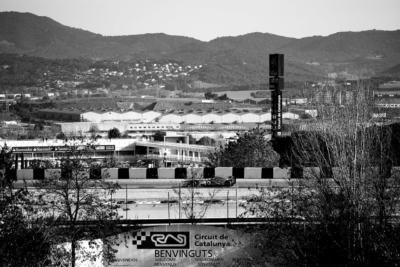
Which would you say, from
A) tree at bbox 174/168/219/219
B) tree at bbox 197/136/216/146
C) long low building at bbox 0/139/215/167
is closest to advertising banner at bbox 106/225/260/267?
tree at bbox 174/168/219/219

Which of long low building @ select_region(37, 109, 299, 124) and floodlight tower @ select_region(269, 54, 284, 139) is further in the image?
long low building @ select_region(37, 109, 299, 124)

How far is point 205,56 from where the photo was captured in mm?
144000

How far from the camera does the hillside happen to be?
124312 mm

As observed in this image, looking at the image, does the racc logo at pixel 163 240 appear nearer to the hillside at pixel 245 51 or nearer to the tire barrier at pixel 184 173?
the tire barrier at pixel 184 173

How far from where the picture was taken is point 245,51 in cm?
14175

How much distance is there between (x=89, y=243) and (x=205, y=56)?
13693 cm

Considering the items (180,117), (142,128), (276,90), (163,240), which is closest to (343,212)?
(163,240)

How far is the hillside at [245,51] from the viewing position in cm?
12431

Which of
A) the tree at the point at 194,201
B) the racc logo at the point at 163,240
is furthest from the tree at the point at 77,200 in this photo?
the tree at the point at 194,201

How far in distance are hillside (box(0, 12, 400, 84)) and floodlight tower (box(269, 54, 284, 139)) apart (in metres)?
87.6

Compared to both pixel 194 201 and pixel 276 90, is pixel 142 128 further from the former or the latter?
pixel 194 201

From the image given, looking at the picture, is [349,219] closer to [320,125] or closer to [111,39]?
[320,125]

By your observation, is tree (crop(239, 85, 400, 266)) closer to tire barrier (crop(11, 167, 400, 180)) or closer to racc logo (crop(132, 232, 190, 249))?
racc logo (crop(132, 232, 190, 249))

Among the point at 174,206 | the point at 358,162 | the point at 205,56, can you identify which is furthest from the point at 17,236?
the point at 205,56
